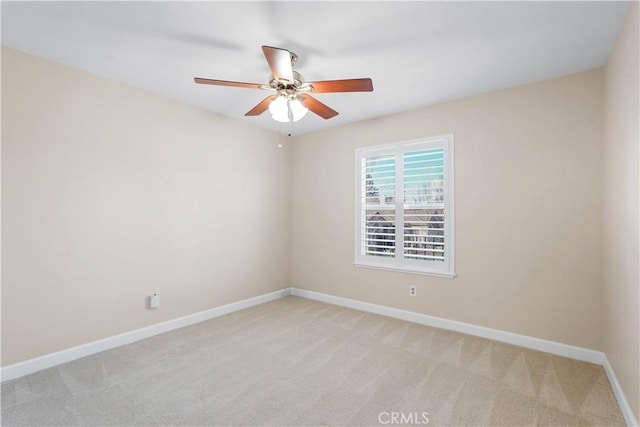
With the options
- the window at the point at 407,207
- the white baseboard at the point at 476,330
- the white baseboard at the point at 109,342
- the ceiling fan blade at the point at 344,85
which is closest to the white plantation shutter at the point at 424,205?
the window at the point at 407,207

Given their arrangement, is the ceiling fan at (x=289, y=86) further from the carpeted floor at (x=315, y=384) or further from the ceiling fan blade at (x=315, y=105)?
the carpeted floor at (x=315, y=384)

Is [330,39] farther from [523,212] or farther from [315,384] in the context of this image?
[315,384]

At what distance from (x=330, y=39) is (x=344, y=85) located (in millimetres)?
359

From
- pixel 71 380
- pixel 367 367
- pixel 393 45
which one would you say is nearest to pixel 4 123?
pixel 71 380

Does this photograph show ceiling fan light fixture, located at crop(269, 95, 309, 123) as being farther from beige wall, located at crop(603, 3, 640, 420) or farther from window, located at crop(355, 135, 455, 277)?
beige wall, located at crop(603, 3, 640, 420)

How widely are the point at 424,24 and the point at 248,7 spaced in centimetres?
114

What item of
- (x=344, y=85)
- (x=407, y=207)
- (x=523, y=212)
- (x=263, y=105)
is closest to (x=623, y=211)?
(x=523, y=212)

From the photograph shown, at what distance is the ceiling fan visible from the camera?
1983 millimetres

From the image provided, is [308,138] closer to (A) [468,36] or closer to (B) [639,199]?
(A) [468,36]

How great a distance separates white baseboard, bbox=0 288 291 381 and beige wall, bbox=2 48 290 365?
0.06m

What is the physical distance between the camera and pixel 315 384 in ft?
7.36

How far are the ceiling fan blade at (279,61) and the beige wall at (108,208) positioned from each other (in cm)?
180

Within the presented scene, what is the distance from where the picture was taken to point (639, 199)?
1.69m

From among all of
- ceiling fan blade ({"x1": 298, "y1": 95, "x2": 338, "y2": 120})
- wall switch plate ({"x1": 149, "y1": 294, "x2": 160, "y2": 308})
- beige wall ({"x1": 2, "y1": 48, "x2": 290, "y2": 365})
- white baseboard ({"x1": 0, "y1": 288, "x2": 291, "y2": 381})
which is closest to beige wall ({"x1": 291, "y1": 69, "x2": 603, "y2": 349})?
ceiling fan blade ({"x1": 298, "y1": 95, "x2": 338, "y2": 120})
